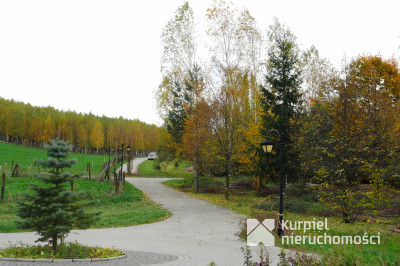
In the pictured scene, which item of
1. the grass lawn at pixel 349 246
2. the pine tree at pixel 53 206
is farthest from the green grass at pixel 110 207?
the grass lawn at pixel 349 246

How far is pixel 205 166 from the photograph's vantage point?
942 inches

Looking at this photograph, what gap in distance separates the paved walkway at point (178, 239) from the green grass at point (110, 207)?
0.84m

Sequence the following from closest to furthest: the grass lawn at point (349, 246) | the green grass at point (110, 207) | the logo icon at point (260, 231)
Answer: the grass lawn at point (349, 246)
the logo icon at point (260, 231)
the green grass at point (110, 207)

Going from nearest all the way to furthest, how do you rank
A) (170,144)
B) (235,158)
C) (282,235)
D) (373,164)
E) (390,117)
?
(282,235)
(373,164)
(390,117)
(235,158)
(170,144)

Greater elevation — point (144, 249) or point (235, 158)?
point (235, 158)

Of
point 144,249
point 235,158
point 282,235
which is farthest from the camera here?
point 235,158

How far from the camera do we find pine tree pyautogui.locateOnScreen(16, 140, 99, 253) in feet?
23.4

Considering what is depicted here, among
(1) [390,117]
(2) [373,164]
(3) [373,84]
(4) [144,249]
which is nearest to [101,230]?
(4) [144,249]

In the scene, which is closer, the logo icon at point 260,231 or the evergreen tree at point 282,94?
the logo icon at point 260,231

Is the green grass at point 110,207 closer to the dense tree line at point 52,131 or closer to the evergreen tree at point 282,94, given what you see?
the evergreen tree at point 282,94

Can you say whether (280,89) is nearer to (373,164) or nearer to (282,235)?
(373,164)

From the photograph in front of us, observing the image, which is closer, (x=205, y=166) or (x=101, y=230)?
(x=101, y=230)

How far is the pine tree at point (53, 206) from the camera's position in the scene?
23.4 feet

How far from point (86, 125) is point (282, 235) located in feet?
290
